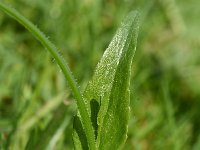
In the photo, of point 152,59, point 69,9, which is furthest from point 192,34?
point 69,9

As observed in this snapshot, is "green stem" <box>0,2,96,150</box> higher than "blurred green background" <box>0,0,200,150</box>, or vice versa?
"blurred green background" <box>0,0,200,150</box>

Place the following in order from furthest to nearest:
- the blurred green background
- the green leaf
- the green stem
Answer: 1. the blurred green background
2. the green leaf
3. the green stem

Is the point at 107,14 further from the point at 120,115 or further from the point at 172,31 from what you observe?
the point at 120,115

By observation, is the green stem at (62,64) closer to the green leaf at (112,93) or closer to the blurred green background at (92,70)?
the green leaf at (112,93)

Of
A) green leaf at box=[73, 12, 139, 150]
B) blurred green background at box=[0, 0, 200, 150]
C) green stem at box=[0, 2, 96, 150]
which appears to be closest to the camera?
green stem at box=[0, 2, 96, 150]

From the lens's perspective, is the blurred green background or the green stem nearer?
the green stem

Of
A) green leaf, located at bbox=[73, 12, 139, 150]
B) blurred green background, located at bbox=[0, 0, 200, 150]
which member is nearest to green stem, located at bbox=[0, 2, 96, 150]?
green leaf, located at bbox=[73, 12, 139, 150]

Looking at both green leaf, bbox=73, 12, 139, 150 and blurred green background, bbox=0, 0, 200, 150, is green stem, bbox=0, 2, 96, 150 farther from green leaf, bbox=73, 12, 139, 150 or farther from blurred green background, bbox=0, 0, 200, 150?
blurred green background, bbox=0, 0, 200, 150
